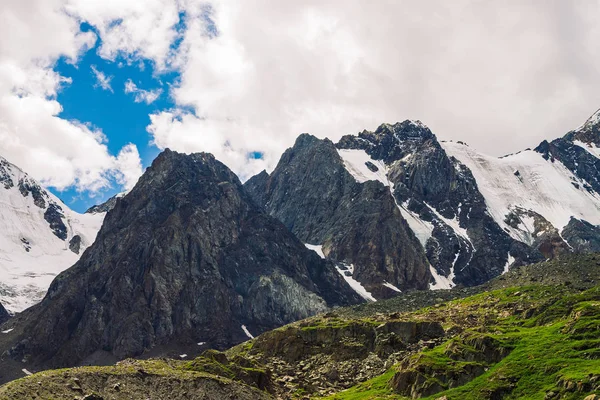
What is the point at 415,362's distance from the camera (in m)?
102

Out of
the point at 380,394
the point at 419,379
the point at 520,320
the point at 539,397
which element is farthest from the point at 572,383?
the point at 520,320

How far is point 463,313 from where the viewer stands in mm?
157875

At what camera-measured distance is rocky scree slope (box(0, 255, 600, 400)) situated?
86.7m

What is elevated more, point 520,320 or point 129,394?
point 129,394

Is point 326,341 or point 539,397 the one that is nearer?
point 539,397

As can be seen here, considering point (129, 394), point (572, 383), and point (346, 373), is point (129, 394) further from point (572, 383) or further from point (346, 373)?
point (572, 383)

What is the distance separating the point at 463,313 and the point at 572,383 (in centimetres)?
8237

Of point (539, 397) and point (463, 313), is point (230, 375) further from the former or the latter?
point (463, 313)

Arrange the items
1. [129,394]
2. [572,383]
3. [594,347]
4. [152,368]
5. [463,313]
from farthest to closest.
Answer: [463,313] → [152,368] → [129,394] → [594,347] → [572,383]

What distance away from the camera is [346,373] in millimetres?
126250

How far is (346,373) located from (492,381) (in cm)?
4227

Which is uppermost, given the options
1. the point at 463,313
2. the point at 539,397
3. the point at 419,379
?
the point at 463,313

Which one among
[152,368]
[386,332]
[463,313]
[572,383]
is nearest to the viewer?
[572,383]

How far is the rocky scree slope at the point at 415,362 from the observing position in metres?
86.7
